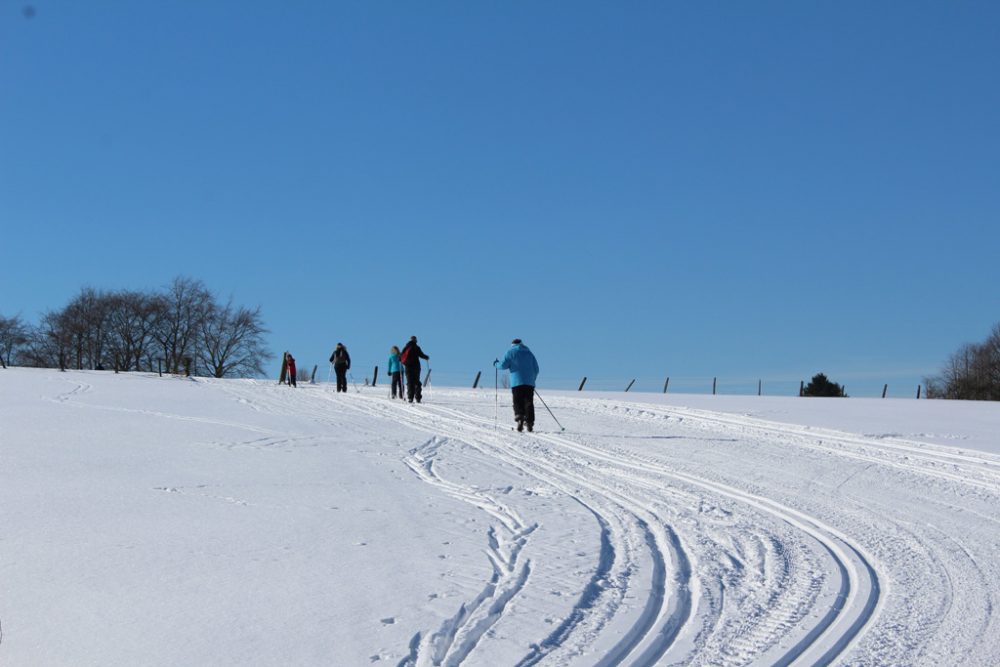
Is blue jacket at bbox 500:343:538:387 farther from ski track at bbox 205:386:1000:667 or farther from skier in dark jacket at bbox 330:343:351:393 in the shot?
skier in dark jacket at bbox 330:343:351:393

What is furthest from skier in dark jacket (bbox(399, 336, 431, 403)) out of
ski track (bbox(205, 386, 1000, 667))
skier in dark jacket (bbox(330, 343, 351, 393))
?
ski track (bbox(205, 386, 1000, 667))

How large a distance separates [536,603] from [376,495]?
153 inches

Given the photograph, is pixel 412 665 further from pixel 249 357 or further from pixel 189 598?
pixel 249 357

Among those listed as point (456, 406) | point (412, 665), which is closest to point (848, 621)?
point (412, 665)

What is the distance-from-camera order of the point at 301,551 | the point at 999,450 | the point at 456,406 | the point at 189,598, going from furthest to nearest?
the point at 456,406, the point at 999,450, the point at 301,551, the point at 189,598

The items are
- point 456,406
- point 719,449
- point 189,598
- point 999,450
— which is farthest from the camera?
point 456,406

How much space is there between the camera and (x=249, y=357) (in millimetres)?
93750

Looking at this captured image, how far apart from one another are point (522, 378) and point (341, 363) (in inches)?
616

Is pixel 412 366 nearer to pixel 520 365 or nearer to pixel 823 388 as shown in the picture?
pixel 520 365

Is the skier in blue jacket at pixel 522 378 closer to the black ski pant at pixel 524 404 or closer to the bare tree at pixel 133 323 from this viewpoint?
the black ski pant at pixel 524 404

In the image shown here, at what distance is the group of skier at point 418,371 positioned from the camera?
17.7 m

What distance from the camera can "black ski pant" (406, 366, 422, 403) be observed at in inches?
992

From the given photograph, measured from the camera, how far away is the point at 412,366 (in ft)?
84.3

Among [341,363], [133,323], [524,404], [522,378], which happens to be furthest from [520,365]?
[133,323]
